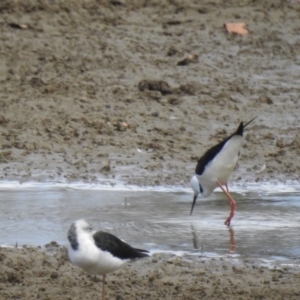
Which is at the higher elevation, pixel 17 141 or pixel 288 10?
pixel 288 10

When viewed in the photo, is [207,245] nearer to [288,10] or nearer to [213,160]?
[213,160]

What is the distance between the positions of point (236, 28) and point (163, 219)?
572 cm

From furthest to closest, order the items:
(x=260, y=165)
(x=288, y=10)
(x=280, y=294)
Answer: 1. (x=288, y=10)
2. (x=260, y=165)
3. (x=280, y=294)

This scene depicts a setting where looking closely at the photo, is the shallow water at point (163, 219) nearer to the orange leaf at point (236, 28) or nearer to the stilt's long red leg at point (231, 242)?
the stilt's long red leg at point (231, 242)

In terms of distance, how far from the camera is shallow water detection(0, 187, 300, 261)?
24.8ft

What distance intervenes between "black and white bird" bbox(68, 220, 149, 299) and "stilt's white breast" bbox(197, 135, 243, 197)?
98.4 inches

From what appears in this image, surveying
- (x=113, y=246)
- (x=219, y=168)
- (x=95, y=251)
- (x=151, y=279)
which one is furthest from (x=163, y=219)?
(x=95, y=251)

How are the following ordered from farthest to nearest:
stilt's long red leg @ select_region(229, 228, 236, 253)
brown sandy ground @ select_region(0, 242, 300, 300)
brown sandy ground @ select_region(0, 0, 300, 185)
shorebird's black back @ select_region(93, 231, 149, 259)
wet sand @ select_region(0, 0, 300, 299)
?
brown sandy ground @ select_region(0, 0, 300, 185)
stilt's long red leg @ select_region(229, 228, 236, 253)
wet sand @ select_region(0, 0, 300, 299)
brown sandy ground @ select_region(0, 242, 300, 300)
shorebird's black back @ select_region(93, 231, 149, 259)

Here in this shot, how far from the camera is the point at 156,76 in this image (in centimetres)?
1192

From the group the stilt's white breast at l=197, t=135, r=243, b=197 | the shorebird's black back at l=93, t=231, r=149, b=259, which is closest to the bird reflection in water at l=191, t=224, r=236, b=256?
the stilt's white breast at l=197, t=135, r=243, b=197

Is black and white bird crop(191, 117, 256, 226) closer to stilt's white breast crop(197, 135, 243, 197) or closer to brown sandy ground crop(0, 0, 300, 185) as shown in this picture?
stilt's white breast crop(197, 135, 243, 197)

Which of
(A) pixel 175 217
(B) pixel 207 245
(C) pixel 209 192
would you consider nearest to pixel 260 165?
(C) pixel 209 192

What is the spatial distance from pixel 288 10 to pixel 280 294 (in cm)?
811

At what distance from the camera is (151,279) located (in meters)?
6.64
